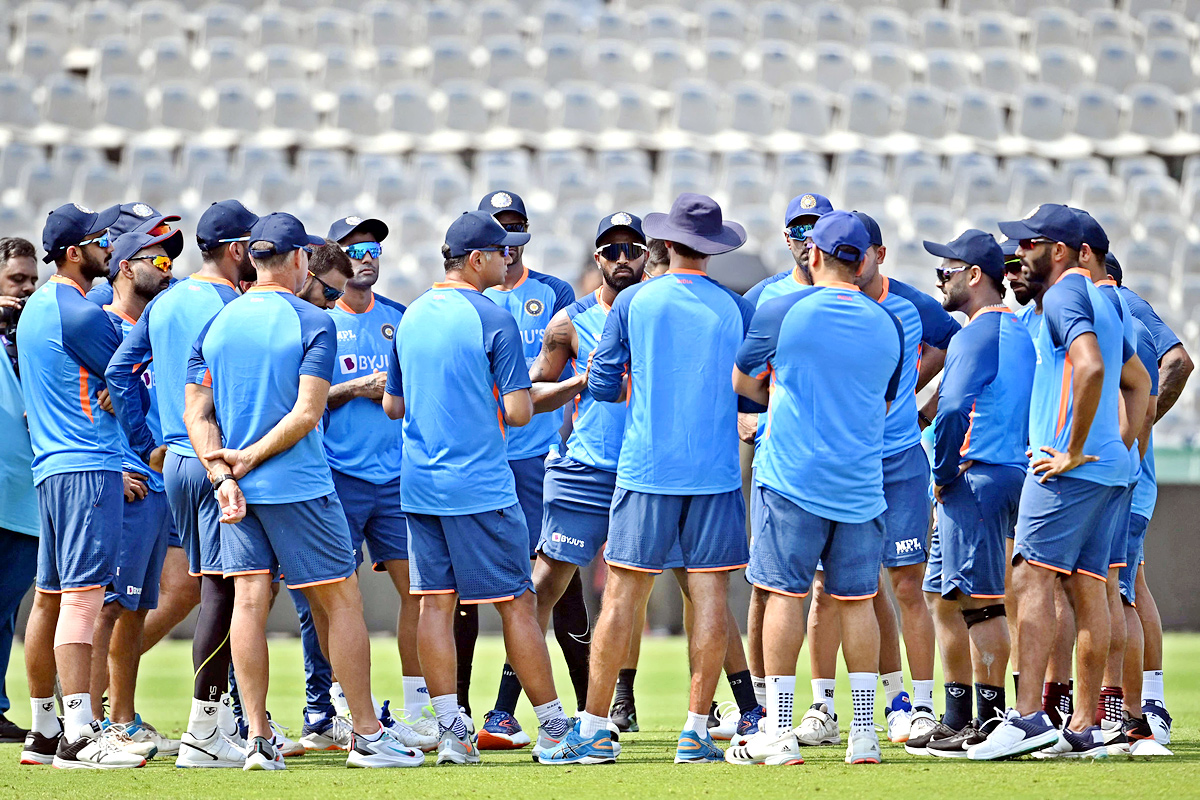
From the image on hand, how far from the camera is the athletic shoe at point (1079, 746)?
5875 mm

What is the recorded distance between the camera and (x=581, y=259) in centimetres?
1481

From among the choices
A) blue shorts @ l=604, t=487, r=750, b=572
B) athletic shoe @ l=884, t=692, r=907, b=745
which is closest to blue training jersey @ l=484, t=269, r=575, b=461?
blue shorts @ l=604, t=487, r=750, b=572

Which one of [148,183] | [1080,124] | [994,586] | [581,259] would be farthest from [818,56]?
[994,586]

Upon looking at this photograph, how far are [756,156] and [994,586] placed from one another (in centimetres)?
1084

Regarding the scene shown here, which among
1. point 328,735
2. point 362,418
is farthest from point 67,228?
point 328,735

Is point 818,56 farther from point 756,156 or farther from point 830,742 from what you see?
point 830,742

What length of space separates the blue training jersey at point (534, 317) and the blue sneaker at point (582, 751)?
186 centimetres

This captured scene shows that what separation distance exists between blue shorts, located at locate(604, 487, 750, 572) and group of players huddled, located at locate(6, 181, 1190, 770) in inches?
0.5

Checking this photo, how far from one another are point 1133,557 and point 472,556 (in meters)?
3.23

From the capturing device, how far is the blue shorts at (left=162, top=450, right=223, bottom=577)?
6.04m

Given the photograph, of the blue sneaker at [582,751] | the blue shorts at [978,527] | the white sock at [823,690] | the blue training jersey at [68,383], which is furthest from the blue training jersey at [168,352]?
the blue shorts at [978,527]

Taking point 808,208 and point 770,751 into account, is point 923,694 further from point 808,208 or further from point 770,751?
point 808,208

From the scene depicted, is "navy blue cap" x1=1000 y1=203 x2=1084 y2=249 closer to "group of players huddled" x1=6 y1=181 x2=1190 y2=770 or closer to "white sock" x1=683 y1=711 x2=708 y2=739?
"group of players huddled" x1=6 y1=181 x2=1190 y2=770

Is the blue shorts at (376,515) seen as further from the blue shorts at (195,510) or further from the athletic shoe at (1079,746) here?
the athletic shoe at (1079,746)
